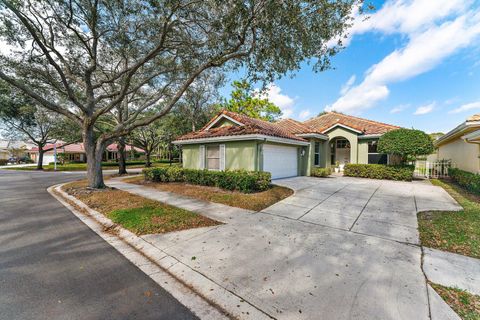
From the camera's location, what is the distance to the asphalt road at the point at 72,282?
7.48ft

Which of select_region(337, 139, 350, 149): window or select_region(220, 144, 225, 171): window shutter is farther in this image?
select_region(337, 139, 350, 149): window

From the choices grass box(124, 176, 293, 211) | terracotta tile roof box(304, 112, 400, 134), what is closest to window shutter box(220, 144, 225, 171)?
grass box(124, 176, 293, 211)

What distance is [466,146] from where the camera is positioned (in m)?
10.8

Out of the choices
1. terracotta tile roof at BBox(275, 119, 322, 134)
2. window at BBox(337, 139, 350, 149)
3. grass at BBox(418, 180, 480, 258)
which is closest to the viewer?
grass at BBox(418, 180, 480, 258)

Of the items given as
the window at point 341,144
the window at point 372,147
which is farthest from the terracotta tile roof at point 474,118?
the window at point 341,144

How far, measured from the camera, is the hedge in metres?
8.30

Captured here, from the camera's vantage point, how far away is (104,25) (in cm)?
800

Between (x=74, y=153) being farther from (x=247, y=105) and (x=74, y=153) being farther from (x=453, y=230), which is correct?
(x=453, y=230)

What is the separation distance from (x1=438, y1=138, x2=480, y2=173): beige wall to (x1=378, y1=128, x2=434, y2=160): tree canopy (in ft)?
5.10

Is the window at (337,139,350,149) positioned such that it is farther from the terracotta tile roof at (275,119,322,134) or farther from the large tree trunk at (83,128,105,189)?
the large tree trunk at (83,128,105,189)

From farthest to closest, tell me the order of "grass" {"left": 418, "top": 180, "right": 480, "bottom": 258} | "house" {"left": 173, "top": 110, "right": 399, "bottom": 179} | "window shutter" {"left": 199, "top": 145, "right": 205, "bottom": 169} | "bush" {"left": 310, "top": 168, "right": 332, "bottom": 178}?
"bush" {"left": 310, "top": 168, "right": 332, "bottom": 178}, "window shutter" {"left": 199, "top": 145, "right": 205, "bottom": 169}, "house" {"left": 173, "top": 110, "right": 399, "bottom": 179}, "grass" {"left": 418, "top": 180, "right": 480, "bottom": 258}

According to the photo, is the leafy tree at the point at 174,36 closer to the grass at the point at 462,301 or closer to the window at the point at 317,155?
the grass at the point at 462,301

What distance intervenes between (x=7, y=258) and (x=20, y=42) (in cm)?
1024

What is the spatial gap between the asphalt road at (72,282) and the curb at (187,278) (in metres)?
0.14
